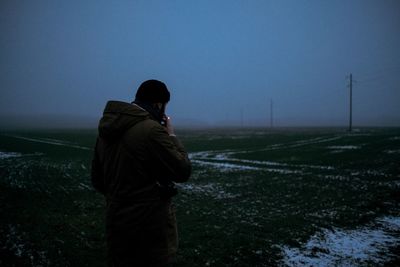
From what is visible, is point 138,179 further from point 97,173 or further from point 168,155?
point 97,173

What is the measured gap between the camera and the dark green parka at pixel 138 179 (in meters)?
3.23

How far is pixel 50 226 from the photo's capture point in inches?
356

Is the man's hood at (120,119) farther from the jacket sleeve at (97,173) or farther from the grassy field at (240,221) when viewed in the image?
the grassy field at (240,221)

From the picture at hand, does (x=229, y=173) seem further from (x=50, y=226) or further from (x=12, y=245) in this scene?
(x=12, y=245)

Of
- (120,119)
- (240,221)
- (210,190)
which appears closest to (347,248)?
(240,221)

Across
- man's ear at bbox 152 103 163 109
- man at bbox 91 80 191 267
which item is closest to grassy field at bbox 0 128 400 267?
man at bbox 91 80 191 267

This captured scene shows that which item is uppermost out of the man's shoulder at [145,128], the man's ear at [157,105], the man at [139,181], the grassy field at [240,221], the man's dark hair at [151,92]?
the man's dark hair at [151,92]

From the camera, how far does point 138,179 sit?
10.7 ft

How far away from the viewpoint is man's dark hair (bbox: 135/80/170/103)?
352cm

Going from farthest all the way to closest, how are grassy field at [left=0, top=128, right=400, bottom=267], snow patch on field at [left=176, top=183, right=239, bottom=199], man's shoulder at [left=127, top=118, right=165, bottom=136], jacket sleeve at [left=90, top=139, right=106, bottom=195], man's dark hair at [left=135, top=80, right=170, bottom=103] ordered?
1. snow patch on field at [left=176, top=183, right=239, bottom=199]
2. grassy field at [left=0, top=128, right=400, bottom=267]
3. jacket sleeve at [left=90, top=139, right=106, bottom=195]
4. man's dark hair at [left=135, top=80, right=170, bottom=103]
5. man's shoulder at [left=127, top=118, right=165, bottom=136]

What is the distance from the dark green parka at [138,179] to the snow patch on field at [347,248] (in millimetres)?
4401

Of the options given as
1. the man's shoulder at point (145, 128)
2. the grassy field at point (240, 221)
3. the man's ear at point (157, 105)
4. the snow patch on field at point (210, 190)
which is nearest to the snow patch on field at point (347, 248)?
the grassy field at point (240, 221)

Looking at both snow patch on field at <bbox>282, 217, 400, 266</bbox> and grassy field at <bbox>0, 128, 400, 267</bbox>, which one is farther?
grassy field at <bbox>0, 128, 400, 267</bbox>

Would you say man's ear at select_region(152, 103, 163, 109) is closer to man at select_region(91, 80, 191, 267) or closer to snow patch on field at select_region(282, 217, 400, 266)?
man at select_region(91, 80, 191, 267)
